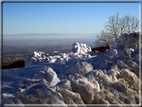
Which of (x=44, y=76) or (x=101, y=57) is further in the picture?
(x=101, y=57)

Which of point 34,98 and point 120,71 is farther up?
point 120,71

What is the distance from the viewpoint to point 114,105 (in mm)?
1265

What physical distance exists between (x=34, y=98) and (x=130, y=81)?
1087mm

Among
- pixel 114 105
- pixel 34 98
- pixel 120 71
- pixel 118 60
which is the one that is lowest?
pixel 114 105

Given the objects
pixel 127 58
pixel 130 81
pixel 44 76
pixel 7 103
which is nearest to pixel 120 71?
pixel 130 81

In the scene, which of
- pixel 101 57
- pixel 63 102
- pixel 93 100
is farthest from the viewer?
pixel 101 57

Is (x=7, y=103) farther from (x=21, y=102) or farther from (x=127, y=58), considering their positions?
(x=127, y=58)

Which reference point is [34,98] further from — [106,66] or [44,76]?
[106,66]

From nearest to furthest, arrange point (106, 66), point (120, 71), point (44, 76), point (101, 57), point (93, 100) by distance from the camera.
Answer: point (93, 100), point (44, 76), point (120, 71), point (106, 66), point (101, 57)

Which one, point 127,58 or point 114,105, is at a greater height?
point 127,58

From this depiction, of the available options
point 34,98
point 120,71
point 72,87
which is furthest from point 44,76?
point 120,71

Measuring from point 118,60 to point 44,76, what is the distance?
97 centimetres

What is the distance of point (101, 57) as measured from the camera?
2.24 metres

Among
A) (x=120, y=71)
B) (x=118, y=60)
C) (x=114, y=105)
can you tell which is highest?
(x=118, y=60)
